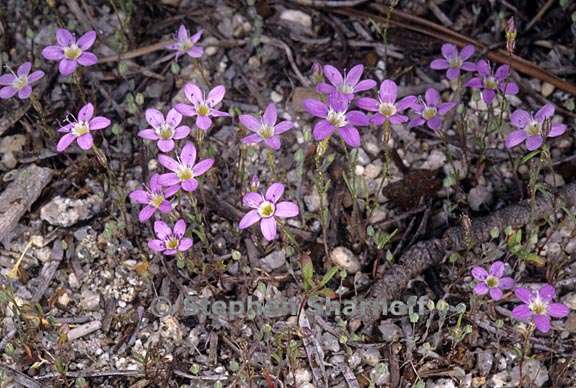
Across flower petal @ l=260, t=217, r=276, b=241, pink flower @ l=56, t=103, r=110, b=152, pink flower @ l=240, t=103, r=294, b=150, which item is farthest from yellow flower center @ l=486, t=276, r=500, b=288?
pink flower @ l=56, t=103, r=110, b=152

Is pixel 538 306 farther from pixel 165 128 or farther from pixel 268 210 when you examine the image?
pixel 165 128

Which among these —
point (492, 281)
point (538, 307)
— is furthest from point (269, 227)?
point (538, 307)

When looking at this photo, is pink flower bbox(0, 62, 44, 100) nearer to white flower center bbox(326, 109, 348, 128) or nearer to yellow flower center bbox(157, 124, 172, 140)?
yellow flower center bbox(157, 124, 172, 140)

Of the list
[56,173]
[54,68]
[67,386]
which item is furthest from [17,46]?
[67,386]

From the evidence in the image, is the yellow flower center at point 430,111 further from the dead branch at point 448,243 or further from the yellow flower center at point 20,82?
the yellow flower center at point 20,82

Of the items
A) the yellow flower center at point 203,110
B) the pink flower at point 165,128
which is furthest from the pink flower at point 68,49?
the yellow flower center at point 203,110

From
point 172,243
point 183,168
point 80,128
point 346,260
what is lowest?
point 346,260
